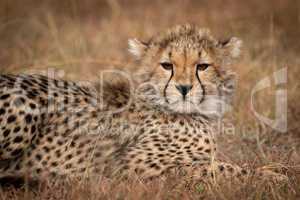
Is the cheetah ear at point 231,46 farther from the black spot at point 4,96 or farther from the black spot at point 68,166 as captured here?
the black spot at point 4,96

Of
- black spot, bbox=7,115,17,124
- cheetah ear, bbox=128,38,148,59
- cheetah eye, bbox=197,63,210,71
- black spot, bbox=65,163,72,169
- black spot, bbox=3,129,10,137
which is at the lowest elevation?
black spot, bbox=65,163,72,169

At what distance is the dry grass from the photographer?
3.49 metres

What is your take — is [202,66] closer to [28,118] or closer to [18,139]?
[28,118]

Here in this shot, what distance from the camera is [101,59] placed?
7.07 metres

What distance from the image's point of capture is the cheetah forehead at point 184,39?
4422mm

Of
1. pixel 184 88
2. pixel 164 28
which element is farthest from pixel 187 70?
pixel 164 28

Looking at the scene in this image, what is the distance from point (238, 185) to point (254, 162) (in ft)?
2.17

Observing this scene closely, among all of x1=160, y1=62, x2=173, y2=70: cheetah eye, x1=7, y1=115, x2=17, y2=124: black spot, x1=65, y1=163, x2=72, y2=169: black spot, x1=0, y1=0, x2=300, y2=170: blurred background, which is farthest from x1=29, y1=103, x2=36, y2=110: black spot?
x1=0, y1=0, x2=300, y2=170: blurred background

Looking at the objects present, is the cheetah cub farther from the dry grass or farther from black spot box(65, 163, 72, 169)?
the dry grass

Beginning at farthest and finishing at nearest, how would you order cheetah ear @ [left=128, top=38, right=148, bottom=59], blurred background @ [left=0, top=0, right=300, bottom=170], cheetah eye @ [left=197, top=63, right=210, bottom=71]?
1. blurred background @ [left=0, top=0, right=300, bottom=170]
2. cheetah ear @ [left=128, top=38, right=148, bottom=59]
3. cheetah eye @ [left=197, top=63, right=210, bottom=71]

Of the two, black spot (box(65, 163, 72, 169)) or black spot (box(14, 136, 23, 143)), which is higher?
black spot (box(14, 136, 23, 143))

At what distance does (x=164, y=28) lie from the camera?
774cm

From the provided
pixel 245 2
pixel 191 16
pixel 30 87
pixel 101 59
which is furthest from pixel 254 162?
pixel 245 2

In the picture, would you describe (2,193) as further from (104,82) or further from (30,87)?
(104,82)
